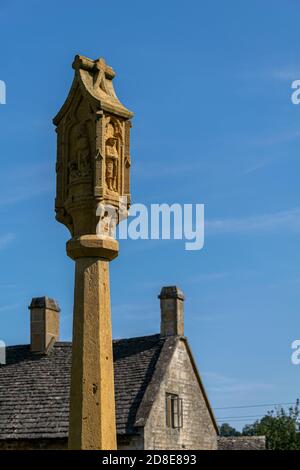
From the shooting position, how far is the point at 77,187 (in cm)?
810

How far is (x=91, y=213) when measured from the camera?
8.00 metres

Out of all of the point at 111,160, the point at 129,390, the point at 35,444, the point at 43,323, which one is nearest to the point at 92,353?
the point at 111,160

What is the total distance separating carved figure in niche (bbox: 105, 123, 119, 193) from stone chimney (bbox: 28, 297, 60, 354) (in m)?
20.0

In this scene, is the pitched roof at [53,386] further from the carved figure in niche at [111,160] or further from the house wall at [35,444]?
the carved figure in niche at [111,160]

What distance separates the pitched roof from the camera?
78.5ft

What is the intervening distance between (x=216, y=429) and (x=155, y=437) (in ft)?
15.9

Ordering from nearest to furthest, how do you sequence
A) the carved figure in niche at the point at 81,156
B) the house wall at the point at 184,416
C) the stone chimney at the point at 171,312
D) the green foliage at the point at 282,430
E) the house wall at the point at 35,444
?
the carved figure in niche at the point at 81,156
the house wall at the point at 35,444
the house wall at the point at 184,416
the stone chimney at the point at 171,312
the green foliage at the point at 282,430

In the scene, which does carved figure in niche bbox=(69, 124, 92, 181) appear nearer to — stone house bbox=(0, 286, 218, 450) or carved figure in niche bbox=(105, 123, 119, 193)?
carved figure in niche bbox=(105, 123, 119, 193)

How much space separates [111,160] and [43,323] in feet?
67.1

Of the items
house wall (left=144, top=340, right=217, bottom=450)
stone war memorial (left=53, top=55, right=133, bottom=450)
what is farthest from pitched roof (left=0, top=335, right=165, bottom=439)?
stone war memorial (left=53, top=55, right=133, bottom=450)

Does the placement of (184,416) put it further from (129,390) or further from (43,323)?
(43,323)

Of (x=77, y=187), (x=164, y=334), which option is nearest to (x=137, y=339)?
(x=164, y=334)

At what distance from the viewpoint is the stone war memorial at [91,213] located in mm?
7629

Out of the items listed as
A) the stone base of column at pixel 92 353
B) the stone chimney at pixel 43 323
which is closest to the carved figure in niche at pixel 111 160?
the stone base of column at pixel 92 353
